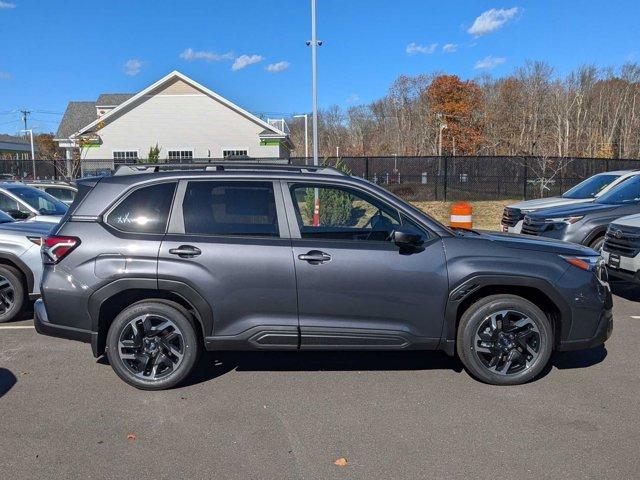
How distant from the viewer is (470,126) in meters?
76.9

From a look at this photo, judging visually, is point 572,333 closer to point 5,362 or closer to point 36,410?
point 36,410

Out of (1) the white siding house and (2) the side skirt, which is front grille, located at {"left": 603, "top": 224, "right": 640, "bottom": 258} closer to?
(2) the side skirt

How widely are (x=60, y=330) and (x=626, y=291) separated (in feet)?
26.7

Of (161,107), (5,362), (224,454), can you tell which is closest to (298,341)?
(224,454)

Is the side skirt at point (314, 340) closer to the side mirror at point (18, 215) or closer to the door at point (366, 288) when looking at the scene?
the door at point (366, 288)

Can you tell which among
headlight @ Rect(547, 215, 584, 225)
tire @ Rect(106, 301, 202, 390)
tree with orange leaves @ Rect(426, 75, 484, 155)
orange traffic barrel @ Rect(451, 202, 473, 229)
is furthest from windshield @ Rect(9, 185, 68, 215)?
tree with orange leaves @ Rect(426, 75, 484, 155)

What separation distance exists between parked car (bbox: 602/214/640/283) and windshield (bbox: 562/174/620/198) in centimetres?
370

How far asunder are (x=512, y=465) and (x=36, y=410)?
343 centimetres

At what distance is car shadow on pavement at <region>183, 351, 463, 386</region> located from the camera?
16.2 feet

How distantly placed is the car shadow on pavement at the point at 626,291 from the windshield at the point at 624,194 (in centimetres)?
139

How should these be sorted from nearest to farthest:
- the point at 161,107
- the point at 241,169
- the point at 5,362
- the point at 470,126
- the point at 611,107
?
the point at 241,169
the point at 5,362
the point at 161,107
the point at 611,107
the point at 470,126

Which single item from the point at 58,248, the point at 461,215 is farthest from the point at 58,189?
the point at 58,248

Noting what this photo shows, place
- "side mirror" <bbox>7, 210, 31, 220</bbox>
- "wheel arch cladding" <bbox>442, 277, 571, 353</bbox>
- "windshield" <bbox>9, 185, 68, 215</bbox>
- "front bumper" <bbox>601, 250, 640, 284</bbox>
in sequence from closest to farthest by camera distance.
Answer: "wheel arch cladding" <bbox>442, 277, 571, 353</bbox> → "front bumper" <bbox>601, 250, 640, 284</bbox> → "side mirror" <bbox>7, 210, 31, 220</bbox> → "windshield" <bbox>9, 185, 68, 215</bbox>

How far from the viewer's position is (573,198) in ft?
35.9
